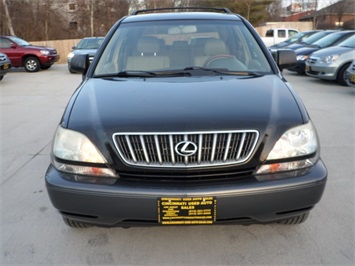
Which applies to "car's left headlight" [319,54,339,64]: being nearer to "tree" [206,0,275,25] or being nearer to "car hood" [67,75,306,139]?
"car hood" [67,75,306,139]

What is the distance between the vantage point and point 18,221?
279 cm

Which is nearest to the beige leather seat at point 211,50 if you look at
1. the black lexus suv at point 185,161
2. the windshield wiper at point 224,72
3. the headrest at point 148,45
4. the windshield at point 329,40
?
the windshield wiper at point 224,72

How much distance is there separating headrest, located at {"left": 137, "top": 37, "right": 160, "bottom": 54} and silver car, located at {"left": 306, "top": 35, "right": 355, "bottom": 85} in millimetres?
7073

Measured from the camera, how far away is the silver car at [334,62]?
29.2ft

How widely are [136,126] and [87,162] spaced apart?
39 cm

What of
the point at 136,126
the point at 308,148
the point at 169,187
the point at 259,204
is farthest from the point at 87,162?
the point at 308,148

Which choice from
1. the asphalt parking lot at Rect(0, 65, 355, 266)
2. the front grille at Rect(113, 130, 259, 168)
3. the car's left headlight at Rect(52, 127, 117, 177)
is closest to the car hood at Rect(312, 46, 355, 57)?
the asphalt parking lot at Rect(0, 65, 355, 266)

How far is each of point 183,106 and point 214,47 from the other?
123cm

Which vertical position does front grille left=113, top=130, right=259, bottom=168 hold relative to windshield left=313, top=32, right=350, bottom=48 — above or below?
below

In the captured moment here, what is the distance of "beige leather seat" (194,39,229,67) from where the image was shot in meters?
3.15

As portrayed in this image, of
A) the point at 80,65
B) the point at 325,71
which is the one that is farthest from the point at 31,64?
the point at 80,65

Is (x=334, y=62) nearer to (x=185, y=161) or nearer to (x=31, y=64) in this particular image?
(x=185, y=161)

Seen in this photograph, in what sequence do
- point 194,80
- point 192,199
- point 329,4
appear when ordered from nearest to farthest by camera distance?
1. point 192,199
2. point 194,80
3. point 329,4

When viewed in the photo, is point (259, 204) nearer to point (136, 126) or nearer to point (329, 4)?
point (136, 126)
